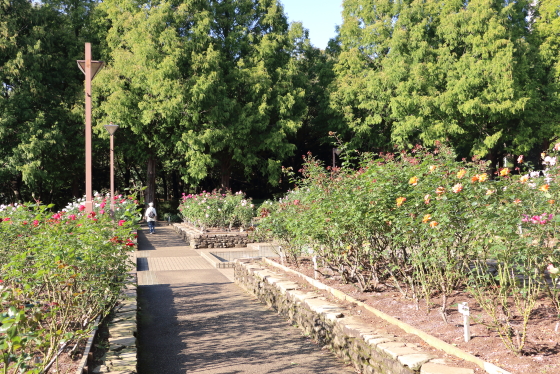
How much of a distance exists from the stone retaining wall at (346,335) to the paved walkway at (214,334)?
0.16 metres

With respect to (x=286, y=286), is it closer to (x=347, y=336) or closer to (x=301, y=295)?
(x=301, y=295)

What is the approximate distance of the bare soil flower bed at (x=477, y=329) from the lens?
148 inches

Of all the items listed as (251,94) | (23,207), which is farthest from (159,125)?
(23,207)

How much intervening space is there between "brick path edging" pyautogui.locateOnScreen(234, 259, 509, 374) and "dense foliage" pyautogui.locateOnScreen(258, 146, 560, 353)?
0.69m

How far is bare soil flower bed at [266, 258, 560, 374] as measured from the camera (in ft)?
12.3

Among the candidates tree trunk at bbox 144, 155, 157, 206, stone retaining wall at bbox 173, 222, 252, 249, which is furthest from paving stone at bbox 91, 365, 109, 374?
tree trunk at bbox 144, 155, 157, 206

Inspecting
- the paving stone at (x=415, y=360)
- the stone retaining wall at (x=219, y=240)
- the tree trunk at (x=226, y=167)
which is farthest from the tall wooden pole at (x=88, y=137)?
the tree trunk at (x=226, y=167)

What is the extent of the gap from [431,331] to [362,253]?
2.29 metres

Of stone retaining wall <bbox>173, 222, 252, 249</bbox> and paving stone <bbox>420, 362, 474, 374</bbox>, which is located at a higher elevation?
stone retaining wall <bbox>173, 222, 252, 249</bbox>

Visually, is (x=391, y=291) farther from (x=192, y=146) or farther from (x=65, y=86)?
(x=65, y=86)

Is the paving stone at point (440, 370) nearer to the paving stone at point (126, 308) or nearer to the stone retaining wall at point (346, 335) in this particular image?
the stone retaining wall at point (346, 335)

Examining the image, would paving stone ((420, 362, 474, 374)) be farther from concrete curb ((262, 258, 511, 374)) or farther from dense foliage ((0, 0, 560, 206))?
dense foliage ((0, 0, 560, 206))

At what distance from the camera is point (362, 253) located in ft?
22.6

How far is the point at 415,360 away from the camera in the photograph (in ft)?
12.9
